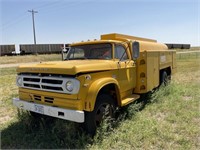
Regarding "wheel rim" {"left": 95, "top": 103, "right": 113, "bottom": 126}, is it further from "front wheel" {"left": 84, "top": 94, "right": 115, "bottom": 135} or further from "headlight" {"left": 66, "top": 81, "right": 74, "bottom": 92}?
"headlight" {"left": 66, "top": 81, "right": 74, "bottom": 92}

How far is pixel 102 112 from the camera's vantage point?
168 inches

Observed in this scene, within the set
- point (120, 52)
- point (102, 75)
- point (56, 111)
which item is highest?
point (120, 52)

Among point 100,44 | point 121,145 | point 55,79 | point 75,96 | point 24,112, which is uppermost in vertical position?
point 100,44

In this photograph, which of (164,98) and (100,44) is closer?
(100,44)

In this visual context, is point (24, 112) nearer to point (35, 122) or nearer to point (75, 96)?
point (35, 122)

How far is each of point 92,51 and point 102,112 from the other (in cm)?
175

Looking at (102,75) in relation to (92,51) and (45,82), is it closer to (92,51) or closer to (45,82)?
(45,82)

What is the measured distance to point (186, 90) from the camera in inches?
316

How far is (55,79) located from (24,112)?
62.8 inches

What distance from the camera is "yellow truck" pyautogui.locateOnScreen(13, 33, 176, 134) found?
3723mm

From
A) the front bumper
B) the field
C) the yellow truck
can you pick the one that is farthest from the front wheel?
Result: the front bumper

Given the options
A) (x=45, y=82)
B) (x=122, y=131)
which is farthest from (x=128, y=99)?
(x=45, y=82)

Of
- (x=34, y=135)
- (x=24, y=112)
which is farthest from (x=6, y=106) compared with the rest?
(x=34, y=135)

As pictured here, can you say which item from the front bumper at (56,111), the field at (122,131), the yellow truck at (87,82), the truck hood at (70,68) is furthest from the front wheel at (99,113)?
the truck hood at (70,68)
